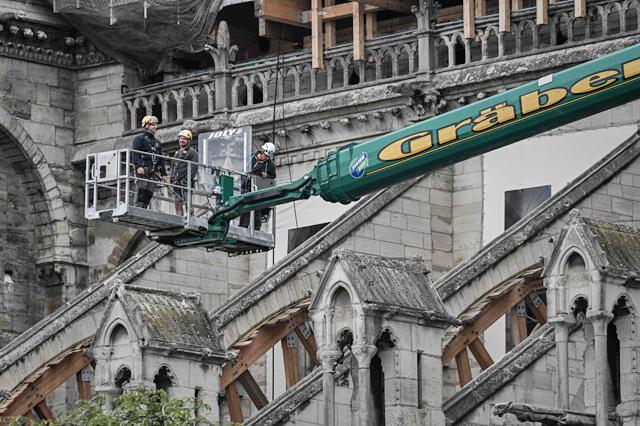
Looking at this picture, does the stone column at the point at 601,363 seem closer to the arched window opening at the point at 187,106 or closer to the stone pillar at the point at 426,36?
the stone pillar at the point at 426,36

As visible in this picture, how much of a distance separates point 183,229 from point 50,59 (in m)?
17.1

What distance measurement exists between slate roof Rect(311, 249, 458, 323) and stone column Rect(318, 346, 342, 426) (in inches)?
27.4

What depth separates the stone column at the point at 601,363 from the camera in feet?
126

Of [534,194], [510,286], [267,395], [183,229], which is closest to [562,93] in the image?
[183,229]

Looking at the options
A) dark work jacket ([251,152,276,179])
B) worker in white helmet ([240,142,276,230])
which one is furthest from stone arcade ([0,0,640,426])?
dark work jacket ([251,152,276,179])

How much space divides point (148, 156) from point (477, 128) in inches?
214

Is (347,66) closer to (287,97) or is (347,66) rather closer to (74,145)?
(287,97)

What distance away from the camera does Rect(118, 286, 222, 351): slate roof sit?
42.0 meters

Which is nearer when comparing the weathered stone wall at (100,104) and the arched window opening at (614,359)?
the arched window opening at (614,359)

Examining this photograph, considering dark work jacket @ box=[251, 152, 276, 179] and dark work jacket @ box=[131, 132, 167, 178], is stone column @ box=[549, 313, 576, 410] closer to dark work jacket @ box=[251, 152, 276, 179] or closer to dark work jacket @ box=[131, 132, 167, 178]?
dark work jacket @ box=[251, 152, 276, 179]

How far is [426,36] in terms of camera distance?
5031cm

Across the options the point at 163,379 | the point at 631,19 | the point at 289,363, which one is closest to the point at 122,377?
the point at 163,379

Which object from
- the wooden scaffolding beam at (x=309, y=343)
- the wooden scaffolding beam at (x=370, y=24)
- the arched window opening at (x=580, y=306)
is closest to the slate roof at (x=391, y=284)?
the arched window opening at (x=580, y=306)

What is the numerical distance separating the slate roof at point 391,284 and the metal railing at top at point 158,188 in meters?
1.40
